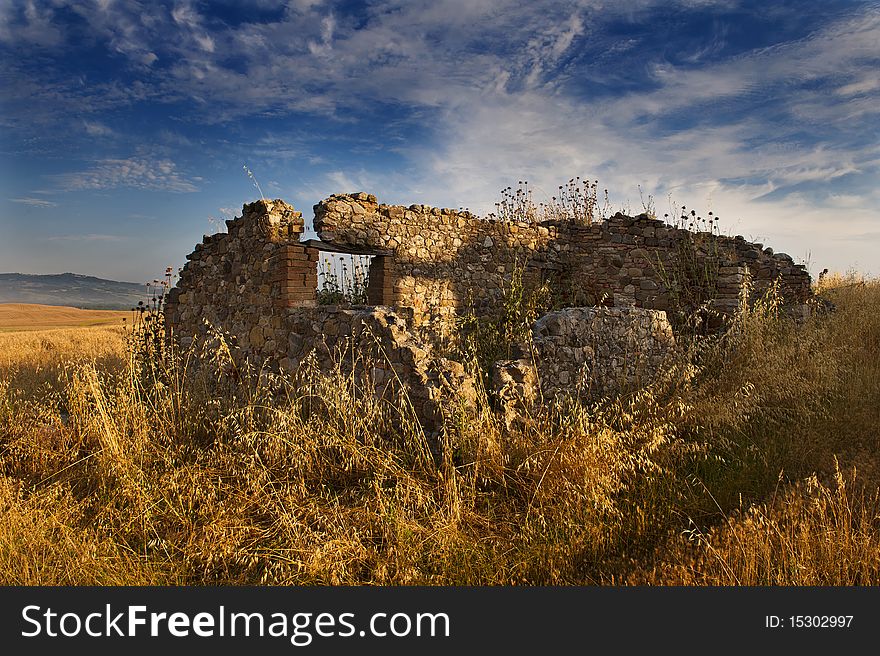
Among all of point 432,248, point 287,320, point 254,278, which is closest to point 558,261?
point 432,248

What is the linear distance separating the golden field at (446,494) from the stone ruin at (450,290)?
42cm

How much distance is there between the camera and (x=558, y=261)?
966 cm

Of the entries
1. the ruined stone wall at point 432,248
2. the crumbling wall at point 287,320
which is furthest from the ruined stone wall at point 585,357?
the ruined stone wall at point 432,248

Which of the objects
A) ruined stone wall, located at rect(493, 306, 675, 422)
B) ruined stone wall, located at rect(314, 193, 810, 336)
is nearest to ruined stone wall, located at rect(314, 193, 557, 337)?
ruined stone wall, located at rect(314, 193, 810, 336)

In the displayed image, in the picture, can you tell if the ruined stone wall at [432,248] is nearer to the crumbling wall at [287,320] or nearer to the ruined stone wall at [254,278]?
the ruined stone wall at [254,278]

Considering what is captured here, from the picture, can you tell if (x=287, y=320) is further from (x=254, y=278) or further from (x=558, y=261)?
(x=558, y=261)

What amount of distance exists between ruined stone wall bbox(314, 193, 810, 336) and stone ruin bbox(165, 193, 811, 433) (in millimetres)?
20

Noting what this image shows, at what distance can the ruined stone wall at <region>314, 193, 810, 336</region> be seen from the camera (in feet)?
25.8

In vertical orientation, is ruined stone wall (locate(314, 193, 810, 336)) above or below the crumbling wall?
above

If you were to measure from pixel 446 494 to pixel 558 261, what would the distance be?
684 centimetres

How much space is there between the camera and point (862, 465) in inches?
159

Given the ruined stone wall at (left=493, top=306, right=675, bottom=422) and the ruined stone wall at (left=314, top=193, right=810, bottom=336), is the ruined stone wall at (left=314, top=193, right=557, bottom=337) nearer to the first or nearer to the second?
the ruined stone wall at (left=314, top=193, right=810, bottom=336)

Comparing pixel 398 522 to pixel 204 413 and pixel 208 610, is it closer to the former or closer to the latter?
pixel 208 610

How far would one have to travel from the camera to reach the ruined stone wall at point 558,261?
786cm
